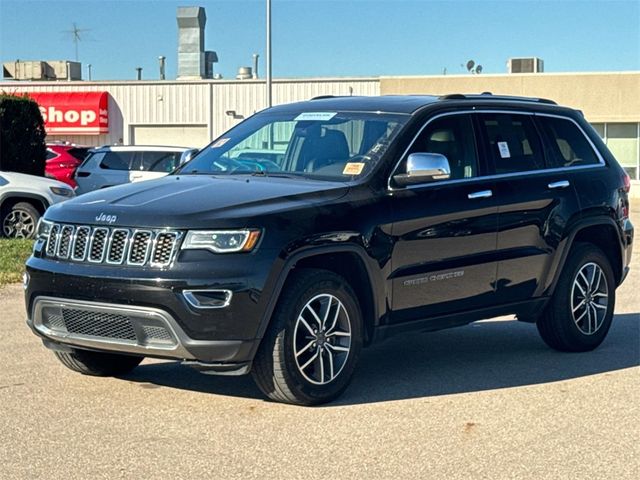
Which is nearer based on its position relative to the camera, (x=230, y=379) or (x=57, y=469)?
(x=57, y=469)

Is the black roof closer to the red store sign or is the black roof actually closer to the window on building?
the window on building

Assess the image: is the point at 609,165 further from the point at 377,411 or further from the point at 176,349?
the point at 176,349

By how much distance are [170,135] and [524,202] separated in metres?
36.0

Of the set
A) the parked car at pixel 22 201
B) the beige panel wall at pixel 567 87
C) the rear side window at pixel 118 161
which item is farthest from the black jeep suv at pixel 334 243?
the beige panel wall at pixel 567 87

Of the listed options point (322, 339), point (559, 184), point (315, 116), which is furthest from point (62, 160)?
point (322, 339)

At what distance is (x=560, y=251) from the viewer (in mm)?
8148

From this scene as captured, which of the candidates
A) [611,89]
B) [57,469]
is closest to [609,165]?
[57,469]

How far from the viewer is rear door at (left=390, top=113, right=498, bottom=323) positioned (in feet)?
22.9

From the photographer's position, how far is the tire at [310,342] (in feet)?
20.6

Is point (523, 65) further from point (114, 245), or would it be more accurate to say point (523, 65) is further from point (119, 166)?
point (114, 245)

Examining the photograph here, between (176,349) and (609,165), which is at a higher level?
(609,165)

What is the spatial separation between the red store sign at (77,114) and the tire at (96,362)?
117 ft

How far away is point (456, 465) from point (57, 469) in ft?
6.27

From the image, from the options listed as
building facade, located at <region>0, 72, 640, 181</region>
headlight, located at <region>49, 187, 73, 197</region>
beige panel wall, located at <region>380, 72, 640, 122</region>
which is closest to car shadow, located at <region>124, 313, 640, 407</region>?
headlight, located at <region>49, 187, 73, 197</region>
